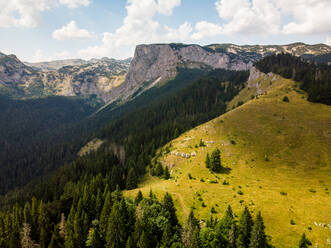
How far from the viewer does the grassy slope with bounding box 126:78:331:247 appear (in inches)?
2011

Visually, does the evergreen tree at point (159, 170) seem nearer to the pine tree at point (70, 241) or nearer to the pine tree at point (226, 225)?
the pine tree at point (70, 241)

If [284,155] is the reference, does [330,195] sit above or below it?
below

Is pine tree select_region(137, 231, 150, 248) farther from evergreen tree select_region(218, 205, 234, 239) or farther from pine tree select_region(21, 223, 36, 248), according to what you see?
pine tree select_region(21, 223, 36, 248)

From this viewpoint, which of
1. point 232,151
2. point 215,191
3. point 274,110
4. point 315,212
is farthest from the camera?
point 274,110

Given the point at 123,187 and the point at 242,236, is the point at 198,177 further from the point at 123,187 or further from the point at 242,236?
the point at 123,187

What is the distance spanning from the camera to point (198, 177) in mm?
78000

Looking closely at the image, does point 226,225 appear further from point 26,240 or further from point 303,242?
point 26,240

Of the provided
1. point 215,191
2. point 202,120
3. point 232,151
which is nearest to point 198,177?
point 215,191

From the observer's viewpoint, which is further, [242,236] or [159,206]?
[159,206]

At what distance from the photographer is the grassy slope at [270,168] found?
168ft

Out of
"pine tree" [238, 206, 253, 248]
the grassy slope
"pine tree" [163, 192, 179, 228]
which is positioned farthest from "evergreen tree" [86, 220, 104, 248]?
"pine tree" [238, 206, 253, 248]

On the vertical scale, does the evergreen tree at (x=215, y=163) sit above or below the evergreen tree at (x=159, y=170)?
above

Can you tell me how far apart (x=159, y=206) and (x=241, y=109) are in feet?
316

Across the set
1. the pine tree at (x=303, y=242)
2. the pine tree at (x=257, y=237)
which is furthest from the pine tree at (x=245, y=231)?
the pine tree at (x=303, y=242)
